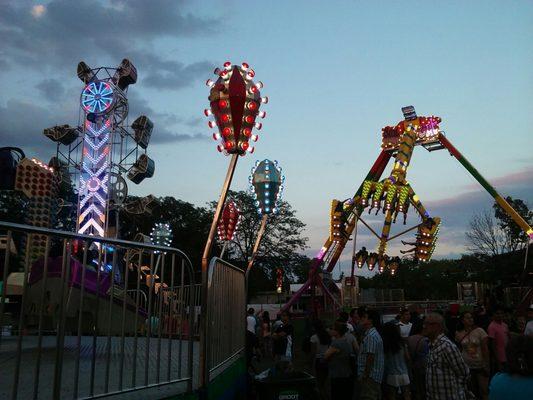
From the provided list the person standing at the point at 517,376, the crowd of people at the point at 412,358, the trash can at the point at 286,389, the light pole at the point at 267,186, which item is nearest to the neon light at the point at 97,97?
the light pole at the point at 267,186

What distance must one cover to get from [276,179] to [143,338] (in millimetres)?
9342

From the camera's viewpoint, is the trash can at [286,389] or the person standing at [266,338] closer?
the trash can at [286,389]

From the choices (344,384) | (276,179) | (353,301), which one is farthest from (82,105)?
(344,384)

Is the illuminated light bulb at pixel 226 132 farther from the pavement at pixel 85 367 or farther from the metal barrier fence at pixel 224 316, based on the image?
the pavement at pixel 85 367

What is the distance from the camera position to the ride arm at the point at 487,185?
108 feet

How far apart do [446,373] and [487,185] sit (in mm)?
31930

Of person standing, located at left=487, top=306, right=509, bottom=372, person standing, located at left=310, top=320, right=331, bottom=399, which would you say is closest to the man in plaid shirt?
person standing, located at left=487, top=306, right=509, bottom=372

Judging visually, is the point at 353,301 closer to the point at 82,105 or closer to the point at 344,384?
the point at 82,105

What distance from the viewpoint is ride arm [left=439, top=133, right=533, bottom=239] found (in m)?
33.0

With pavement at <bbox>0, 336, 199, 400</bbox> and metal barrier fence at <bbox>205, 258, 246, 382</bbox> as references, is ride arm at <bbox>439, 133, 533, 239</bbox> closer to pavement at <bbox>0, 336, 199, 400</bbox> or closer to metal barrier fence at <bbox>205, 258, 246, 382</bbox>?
metal barrier fence at <bbox>205, 258, 246, 382</bbox>

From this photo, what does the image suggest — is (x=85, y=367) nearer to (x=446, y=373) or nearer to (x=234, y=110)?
(x=446, y=373)

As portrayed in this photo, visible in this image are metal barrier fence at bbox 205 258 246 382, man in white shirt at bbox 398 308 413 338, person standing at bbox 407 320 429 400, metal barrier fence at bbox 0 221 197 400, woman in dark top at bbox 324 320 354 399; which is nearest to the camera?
metal barrier fence at bbox 0 221 197 400

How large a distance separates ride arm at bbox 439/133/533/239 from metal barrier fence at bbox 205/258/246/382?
93.2ft

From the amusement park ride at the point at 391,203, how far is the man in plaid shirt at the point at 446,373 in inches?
1084
